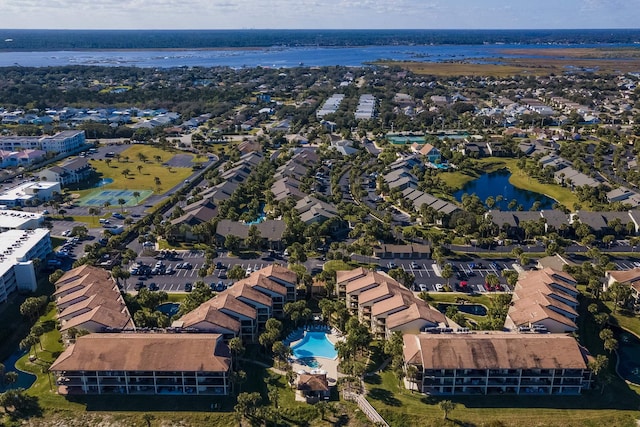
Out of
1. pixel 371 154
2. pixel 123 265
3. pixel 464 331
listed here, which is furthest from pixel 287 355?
pixel 371 154

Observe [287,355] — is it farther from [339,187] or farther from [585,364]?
[339,187]

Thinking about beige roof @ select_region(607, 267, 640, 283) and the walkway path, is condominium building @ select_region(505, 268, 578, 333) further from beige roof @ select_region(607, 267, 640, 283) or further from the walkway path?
the walkway path

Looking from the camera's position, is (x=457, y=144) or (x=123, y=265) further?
(x=457, y=144)

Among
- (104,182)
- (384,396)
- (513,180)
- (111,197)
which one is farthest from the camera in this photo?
(513,180)

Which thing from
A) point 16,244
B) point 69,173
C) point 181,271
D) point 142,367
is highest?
point 69,173

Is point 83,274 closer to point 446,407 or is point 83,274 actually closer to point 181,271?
point 181,271

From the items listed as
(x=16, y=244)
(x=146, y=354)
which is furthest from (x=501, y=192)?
(x=16, y=244)
